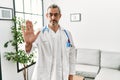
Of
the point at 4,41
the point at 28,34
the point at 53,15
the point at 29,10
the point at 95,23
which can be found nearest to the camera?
the point at 28,34

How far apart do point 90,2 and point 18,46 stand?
6.95 ft

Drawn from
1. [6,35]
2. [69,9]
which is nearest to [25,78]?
[6,35]

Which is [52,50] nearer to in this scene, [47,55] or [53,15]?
[47,55]

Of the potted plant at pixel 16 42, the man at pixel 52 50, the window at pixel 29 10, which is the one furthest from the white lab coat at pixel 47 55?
the window at pixel 29 10

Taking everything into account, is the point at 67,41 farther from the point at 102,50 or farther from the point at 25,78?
the point at 102,50

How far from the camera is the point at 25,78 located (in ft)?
10.6

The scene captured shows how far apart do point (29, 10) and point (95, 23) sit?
171cm

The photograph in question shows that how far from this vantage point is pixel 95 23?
383 centimetres

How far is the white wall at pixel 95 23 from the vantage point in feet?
11.9

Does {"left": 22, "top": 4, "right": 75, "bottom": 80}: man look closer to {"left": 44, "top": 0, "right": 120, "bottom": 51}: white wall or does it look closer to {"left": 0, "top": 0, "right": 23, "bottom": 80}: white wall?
{"left": 0, "top": 0, "right": 23, "bottom": 80}: white wall

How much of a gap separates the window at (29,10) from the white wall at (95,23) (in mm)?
559

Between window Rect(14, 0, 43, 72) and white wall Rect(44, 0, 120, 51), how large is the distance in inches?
22.0

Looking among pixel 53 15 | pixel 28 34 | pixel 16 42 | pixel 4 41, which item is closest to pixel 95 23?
pixel 16 42

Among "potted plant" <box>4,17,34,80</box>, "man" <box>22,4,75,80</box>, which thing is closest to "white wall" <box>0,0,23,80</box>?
"potted plant" <box>4,17,34,80</box>
